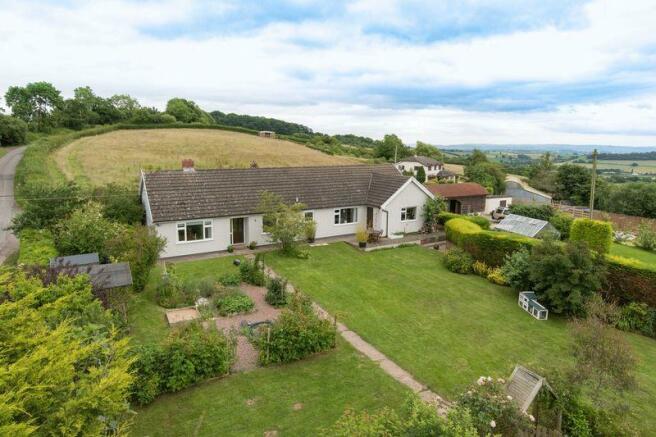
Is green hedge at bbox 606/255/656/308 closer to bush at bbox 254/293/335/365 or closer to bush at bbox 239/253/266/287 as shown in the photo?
bush at bbox 254/293/335/365

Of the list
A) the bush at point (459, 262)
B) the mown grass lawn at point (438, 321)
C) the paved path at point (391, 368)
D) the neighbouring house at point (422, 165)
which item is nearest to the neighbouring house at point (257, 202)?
the mown grass lawn at point (438, 321)

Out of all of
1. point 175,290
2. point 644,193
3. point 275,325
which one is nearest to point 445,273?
point 275,325

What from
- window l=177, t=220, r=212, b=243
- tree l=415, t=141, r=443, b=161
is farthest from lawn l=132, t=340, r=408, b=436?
tree l=415, t=141, r=443, b=161

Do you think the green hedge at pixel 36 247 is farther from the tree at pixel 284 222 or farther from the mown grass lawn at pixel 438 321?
the tree at pixel 284 222

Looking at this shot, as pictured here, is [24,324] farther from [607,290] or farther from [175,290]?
[607,290]

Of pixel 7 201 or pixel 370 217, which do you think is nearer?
pixel 370 217

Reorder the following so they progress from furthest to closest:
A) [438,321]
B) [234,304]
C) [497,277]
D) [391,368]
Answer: [497,277], [234,304], [438,321], [391,368]

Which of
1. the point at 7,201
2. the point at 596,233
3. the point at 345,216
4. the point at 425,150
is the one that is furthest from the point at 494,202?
the point at 425,150

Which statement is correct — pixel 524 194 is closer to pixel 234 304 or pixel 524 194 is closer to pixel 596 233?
pixel 596 233
